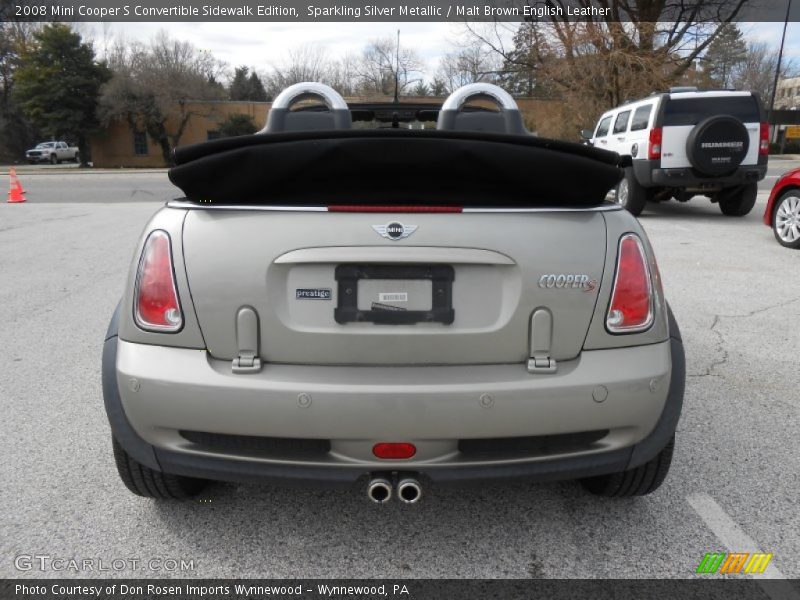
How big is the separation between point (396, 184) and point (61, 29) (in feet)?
185

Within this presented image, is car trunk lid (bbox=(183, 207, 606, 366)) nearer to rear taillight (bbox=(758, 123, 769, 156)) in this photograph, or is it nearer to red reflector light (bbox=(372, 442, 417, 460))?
red reflector light (bbox=(372, 442, 417, 460))

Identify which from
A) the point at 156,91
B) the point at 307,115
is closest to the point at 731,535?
the point at 307,115

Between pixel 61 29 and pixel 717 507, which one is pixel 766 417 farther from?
pixel 61 29

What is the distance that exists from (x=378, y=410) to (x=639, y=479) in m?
1.15

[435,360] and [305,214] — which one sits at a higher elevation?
[305,214]

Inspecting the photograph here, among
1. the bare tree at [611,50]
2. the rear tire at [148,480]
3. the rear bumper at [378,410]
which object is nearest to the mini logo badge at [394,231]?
the rear bumper at [378,410]

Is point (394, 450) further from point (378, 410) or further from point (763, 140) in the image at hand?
point (763, 140)

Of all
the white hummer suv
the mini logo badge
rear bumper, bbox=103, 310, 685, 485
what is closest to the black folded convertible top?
the mini logo badge

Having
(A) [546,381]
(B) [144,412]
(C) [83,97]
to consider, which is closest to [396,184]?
(A) [546,381]

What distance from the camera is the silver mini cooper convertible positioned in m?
2.00

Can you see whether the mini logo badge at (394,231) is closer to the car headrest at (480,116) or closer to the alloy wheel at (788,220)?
the car headrest at (480,116)

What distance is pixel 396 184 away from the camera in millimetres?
2127

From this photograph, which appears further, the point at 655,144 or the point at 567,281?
the point at 655,144

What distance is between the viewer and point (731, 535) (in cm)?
240
